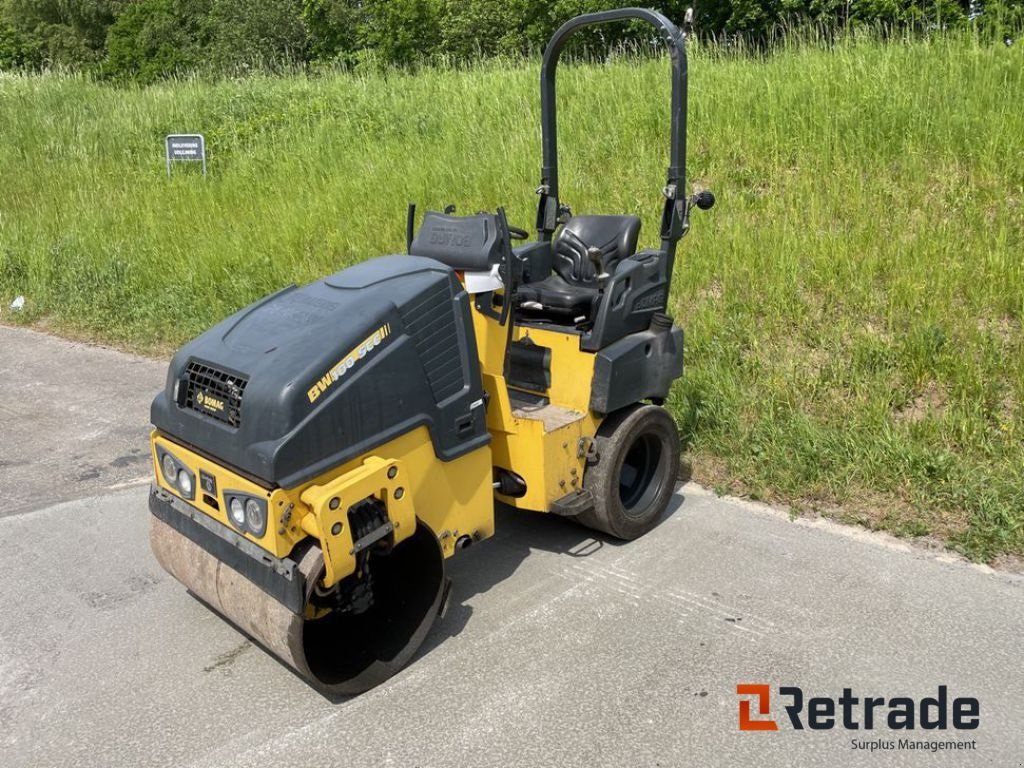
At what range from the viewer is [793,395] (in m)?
5.08

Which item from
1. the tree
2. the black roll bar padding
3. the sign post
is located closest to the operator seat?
the black roll bar padding

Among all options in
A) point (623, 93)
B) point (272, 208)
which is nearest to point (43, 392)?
point (272, 208)

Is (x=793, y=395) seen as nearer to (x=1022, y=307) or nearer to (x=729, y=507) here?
(x=729, y=507)

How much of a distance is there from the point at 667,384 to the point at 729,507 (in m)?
0.76

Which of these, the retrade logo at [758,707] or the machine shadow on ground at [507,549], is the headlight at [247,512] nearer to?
the machine shadow on ground at [507,549]

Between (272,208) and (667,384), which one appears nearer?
(667,384)

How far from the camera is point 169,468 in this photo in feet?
10.5

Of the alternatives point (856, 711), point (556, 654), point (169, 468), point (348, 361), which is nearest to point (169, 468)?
point (169, 468)

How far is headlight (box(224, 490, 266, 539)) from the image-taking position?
281cm

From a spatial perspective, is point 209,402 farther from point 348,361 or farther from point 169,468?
point 348,361

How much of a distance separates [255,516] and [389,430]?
517mm

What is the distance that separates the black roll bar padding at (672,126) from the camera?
12.7ft

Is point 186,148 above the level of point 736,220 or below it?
above

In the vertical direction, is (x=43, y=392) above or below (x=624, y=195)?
below
